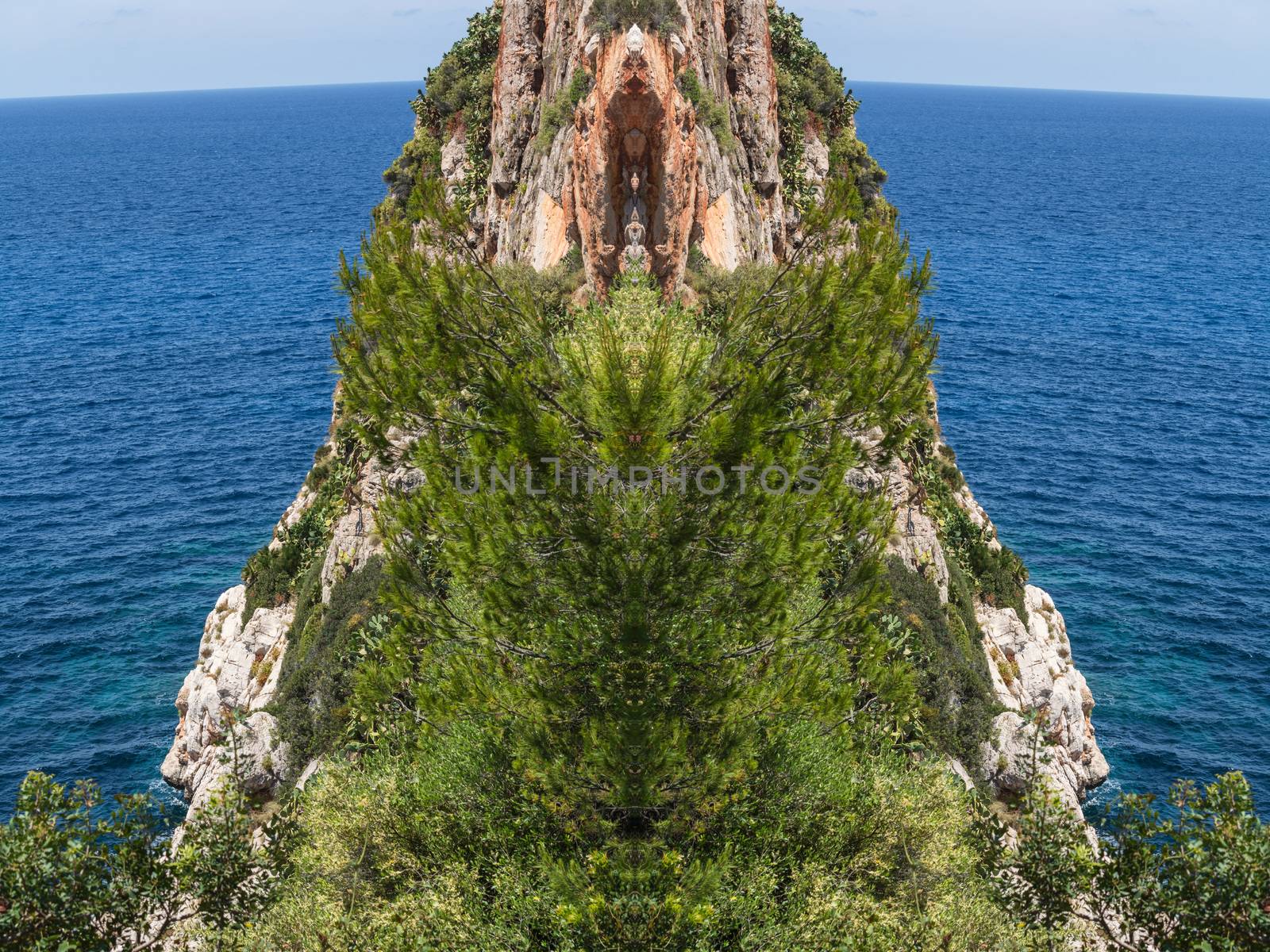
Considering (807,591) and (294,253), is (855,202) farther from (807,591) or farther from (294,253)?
(294,253)

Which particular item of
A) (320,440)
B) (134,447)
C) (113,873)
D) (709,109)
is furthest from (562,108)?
(134,447)

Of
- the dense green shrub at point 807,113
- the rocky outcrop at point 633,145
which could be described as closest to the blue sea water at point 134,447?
the rocky outcrop at point 633,145

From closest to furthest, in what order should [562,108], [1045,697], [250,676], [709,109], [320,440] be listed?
1. [1045,697]
2. [709,109]
3. [250,676]
4. [562,108]
5. [320,440]

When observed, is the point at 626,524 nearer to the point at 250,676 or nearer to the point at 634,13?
the point at 634,13

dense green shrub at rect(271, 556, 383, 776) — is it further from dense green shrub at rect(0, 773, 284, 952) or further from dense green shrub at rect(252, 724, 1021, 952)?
dense green shrub at rect(0, 773, 284, 952)

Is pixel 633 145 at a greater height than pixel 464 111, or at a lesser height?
lesser

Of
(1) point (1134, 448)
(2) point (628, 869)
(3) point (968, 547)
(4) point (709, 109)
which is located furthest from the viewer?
(1) point (1134, 448)

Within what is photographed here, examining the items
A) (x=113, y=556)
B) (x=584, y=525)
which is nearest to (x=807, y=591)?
(x=584, y=525)
